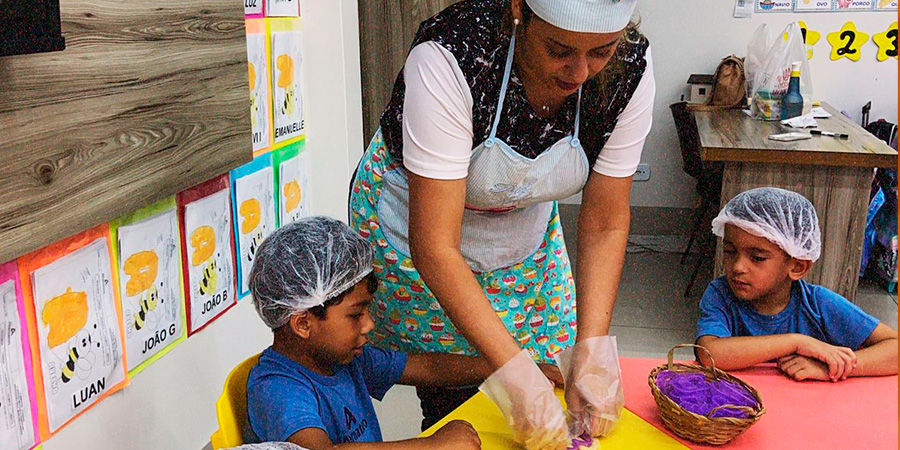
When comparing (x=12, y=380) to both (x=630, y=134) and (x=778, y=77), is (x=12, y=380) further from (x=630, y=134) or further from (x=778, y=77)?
(x=778, y=77)

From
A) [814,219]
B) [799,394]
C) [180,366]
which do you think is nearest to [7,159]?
[180,366]

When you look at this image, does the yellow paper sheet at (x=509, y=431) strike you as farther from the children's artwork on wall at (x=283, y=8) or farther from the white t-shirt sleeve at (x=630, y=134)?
the children's artwork on wall at (x=283, y=8)

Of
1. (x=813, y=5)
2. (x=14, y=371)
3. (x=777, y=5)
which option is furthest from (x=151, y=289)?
(x=813, y=5)

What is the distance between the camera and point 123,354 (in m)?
1.79

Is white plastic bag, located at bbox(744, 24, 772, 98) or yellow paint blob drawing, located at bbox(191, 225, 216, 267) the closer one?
yellow paint blob drawing, located at bbox(191, 225, 216, 267)

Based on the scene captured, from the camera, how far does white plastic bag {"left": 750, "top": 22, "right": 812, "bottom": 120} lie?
3.74 meters

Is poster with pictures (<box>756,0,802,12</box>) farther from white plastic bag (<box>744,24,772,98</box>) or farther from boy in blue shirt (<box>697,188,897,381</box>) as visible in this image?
boy in blue shirt (<box>697,188,897,381</box>)

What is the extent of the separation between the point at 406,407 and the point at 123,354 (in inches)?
48.9

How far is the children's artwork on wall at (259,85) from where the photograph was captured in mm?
2312

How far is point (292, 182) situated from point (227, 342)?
2.02 ft

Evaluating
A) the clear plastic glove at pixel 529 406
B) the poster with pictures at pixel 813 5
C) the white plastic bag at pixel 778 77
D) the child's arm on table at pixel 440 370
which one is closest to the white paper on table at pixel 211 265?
the child's arm on table at pixel 440 370

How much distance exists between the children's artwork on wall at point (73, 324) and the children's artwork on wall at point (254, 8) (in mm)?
865

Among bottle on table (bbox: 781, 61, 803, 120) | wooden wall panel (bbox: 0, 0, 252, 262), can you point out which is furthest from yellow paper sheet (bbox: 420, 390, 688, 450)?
bottle on table (bbox: 781, 61, 803, 120)

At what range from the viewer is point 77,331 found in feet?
5.31
